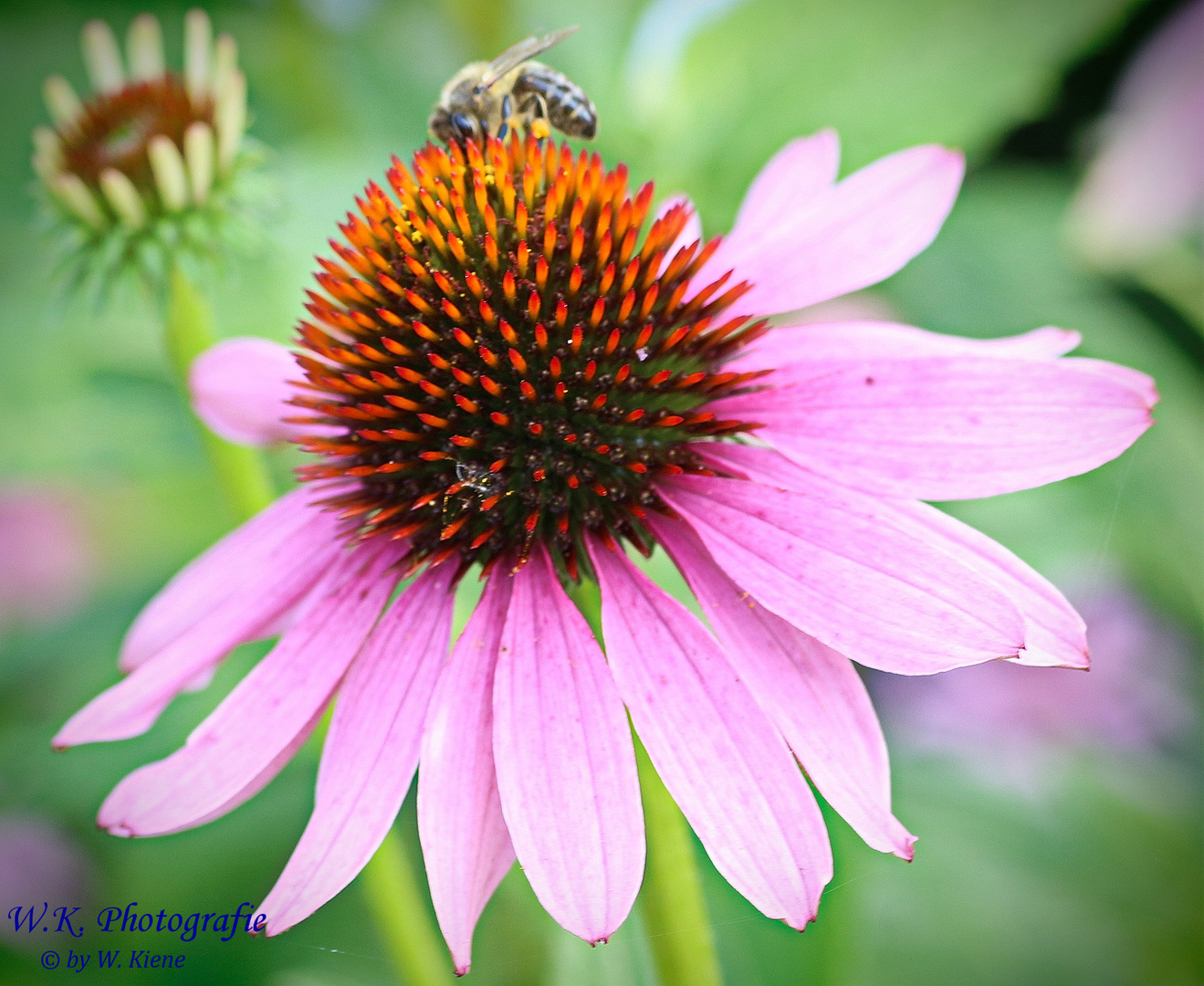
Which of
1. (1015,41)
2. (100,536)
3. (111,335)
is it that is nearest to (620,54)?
(1015,41)

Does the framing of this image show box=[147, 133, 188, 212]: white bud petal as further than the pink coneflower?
Yes

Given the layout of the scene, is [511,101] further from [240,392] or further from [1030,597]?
[1030,597]


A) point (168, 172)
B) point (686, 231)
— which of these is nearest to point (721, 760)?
point (686, 231)

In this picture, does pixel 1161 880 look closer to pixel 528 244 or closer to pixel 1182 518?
pixel 1182 518

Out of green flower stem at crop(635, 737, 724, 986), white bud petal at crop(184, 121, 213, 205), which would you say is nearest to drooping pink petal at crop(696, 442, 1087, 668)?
green flower stem at crop(635, 737, 724, 986)

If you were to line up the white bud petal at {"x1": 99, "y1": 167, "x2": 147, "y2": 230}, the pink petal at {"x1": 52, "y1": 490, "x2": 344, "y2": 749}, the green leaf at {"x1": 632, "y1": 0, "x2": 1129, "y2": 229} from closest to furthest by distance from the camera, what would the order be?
the pink petal at {"x1": 52, "y1": 490, "x2": 344, "y2": 749}
the white bud petal at {"x1": 99, "y1": 167, "x2": 147, "y2": 230}
the green leaf at {"x1": 632, "y1": 0, "x2": 1129, "y2": 229}

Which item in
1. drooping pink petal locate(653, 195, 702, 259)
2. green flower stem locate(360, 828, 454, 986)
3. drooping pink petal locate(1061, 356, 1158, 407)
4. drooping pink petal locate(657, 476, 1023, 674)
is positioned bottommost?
green flower stem locate(360, 828, 454, 986)

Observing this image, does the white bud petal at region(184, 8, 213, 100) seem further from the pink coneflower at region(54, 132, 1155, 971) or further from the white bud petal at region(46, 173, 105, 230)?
the pink coneflower at region(54, 132, 1155, 971)
